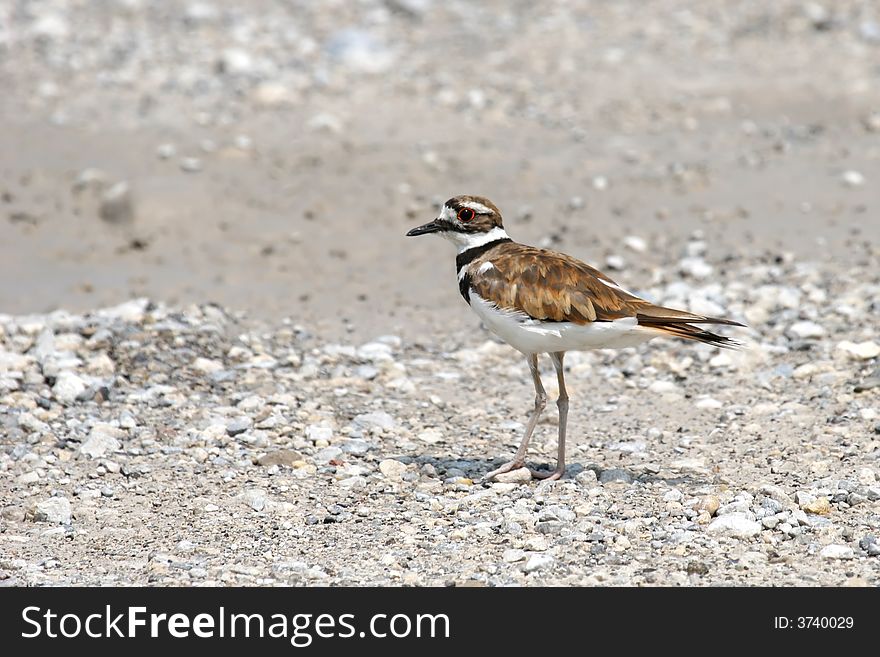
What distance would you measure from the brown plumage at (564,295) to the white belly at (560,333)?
38mm

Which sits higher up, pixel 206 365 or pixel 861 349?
pixel 206 365

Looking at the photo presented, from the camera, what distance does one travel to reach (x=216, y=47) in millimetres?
16469

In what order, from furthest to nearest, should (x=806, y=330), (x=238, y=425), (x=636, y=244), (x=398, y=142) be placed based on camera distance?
(x=398, y=142)
(x=636, y=244)
(x=806, y=330)
(x=238, y=425)

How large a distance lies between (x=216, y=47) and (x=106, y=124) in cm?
297

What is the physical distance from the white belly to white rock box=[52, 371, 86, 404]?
314 cm

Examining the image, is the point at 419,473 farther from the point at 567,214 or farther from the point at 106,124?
the point at 106,124

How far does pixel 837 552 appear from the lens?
5.91m

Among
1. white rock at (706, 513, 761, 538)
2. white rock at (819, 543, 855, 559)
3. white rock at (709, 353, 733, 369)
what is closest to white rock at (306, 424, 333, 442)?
white rock at (706, 513, 761, 538)

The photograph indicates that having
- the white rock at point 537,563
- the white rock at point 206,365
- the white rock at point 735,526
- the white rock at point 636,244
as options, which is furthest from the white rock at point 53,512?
the white rock at point 636,244

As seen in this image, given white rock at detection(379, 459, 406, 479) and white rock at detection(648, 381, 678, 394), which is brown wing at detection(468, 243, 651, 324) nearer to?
white rock at detection(379, 459, 406, 479)

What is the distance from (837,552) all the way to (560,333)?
6.35 feet

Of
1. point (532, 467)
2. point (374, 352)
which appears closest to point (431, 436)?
point (532, 467)

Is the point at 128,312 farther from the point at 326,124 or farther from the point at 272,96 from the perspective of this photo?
the point at 272,96
